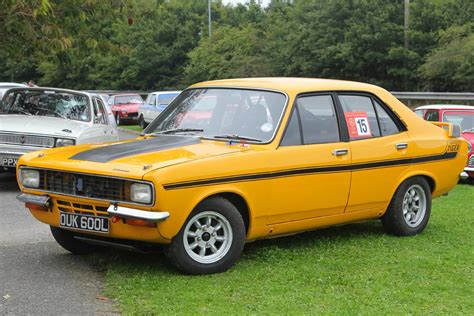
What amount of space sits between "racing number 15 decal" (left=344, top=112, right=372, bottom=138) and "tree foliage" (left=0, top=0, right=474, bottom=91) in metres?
5.53

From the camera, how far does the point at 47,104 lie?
38.7ft

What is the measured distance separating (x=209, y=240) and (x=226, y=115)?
4.58 feet

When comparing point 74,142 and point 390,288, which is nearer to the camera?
point 390,288

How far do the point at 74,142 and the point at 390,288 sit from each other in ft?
21.2

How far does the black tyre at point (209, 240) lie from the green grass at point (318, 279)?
110 millimetres

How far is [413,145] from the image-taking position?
Answer: 7.31 metres

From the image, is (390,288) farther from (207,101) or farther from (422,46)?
(422,46)

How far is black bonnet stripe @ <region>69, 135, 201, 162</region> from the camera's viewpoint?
581 cm

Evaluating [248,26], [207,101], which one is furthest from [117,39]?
[207,101]

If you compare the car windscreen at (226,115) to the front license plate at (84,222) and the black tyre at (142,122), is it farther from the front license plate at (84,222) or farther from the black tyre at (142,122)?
the black tyre at (142,122)

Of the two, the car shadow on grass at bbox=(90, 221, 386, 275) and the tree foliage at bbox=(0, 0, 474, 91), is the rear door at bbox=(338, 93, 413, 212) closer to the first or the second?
the car shadow on grass at bbox=(90, 221, 386, 275)

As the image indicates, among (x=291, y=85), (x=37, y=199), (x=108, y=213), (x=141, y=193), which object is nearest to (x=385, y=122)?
(x=291, y=85)

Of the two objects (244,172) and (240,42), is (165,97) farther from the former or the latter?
(244,172)

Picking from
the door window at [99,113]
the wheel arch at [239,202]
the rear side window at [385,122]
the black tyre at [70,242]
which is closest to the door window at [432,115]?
the door window at [99,113]
